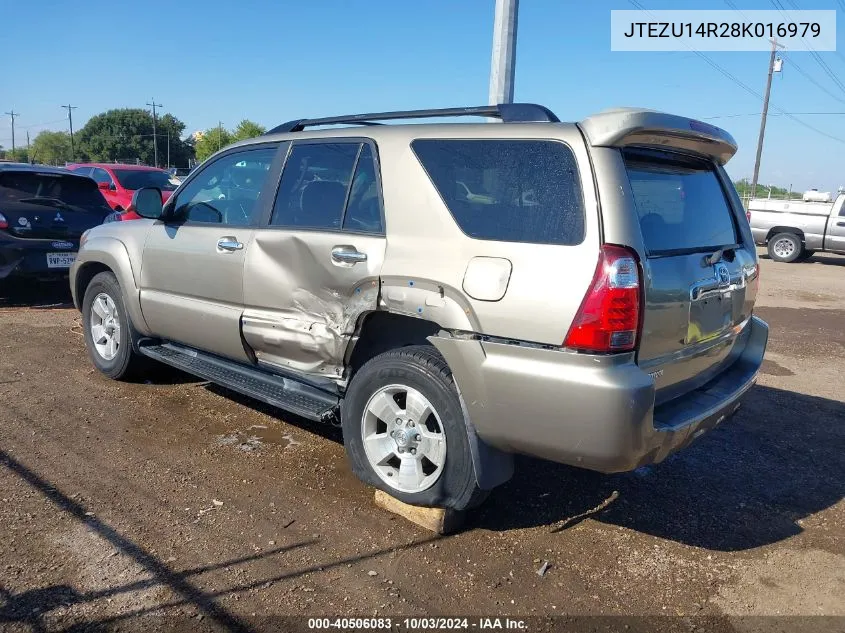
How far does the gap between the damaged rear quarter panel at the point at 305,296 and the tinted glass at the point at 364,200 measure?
0.07 meters

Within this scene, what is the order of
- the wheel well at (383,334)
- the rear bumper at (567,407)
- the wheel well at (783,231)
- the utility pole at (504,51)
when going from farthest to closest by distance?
the wheel well at (783,231)
the utility pole at (504,51)
the wheel well at (383,334)
the rear bumper at (567,407)

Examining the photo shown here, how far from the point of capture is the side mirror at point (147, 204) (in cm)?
485

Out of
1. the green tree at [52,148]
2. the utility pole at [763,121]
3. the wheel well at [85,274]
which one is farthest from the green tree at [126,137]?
the wheel well at [85,274]

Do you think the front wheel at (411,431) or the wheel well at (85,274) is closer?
the front wheel at (411,431)

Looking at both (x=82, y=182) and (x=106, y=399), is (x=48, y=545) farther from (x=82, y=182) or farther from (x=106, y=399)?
(x=82, y=182)

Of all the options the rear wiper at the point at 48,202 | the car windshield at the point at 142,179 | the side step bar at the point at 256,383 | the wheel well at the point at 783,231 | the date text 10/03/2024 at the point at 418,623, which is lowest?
the date text 10/03/2024 at the point at 418,623

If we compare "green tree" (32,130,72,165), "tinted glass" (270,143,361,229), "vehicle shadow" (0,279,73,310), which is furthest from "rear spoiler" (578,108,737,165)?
"green tree" (32,130,72,165)

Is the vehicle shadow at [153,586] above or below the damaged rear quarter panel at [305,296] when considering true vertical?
below

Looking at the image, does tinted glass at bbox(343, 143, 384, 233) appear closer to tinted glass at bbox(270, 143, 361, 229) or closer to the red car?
tinted glass at bbox(270, 143, 361, 229)

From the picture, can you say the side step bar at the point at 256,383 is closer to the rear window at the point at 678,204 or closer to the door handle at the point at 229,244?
the door handle at the point at 229,244

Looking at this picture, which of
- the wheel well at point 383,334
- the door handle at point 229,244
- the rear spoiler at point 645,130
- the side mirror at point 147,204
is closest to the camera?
the rear spoiler at point 645,130

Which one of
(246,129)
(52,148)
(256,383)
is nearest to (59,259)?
(256,383)

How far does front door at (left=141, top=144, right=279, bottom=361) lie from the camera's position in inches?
169

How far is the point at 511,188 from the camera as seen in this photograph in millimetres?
3141
